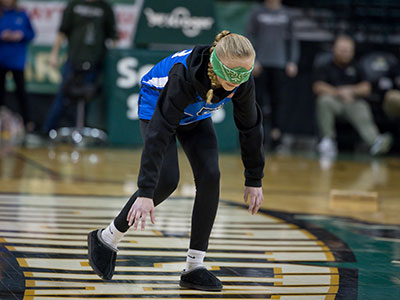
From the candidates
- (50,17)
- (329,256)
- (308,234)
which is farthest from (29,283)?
(50,17)

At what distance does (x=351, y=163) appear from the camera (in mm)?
9328

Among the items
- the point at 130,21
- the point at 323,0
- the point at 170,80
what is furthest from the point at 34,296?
the point at 323,0

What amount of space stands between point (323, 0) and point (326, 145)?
Answer: 11.3ft

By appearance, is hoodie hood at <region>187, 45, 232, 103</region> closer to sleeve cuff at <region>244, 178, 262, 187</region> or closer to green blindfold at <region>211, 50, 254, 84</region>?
green blindfold at <region>211, 50, 254, 84</region>

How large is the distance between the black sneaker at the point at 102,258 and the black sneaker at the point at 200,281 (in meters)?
0.32

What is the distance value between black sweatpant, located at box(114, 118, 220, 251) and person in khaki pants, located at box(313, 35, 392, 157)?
756cm

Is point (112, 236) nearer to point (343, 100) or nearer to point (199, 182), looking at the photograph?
point (199, 182)

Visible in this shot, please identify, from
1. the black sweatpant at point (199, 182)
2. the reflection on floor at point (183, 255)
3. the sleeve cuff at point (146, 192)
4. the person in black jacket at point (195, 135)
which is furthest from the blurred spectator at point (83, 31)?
the sleeve cuff at point (146, 192)

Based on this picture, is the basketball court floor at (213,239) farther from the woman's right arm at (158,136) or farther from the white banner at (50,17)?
the white banner at (50,17)

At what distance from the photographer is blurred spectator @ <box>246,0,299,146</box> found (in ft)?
33.3

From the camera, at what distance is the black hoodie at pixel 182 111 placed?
2871 mm

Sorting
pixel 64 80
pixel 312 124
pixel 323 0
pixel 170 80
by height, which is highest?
pixel 170 80

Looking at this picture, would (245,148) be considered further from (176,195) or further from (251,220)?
(176,195)

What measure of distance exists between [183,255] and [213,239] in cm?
52
